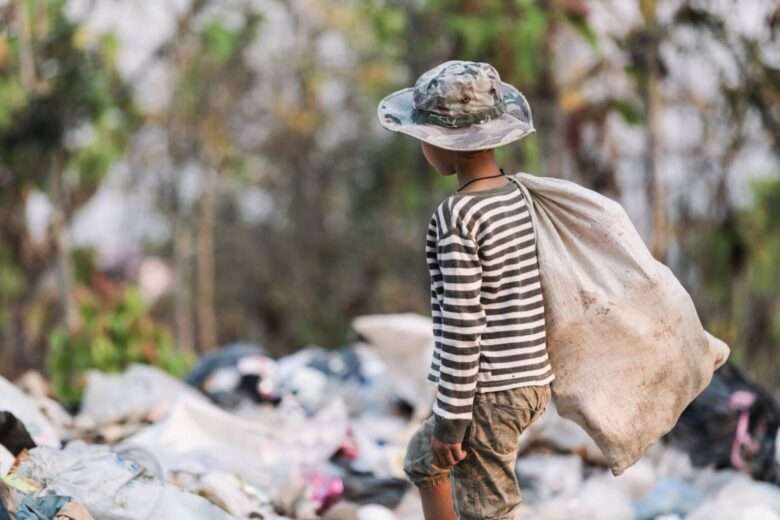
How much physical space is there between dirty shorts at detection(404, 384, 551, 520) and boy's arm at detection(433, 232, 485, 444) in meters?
0.09

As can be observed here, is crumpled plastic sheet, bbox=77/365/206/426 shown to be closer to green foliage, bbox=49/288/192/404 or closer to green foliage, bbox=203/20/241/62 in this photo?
green foliage, bbox=49/288/192/404

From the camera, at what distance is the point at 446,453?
2486mm

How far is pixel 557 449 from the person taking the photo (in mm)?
4246

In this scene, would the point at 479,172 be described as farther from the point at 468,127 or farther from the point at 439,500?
the point at 439,500

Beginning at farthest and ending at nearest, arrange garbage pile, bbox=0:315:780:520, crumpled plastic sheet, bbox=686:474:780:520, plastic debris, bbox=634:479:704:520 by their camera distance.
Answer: plastic debris, bbox=634:479:704:520
crumpled plastic sheet, bbox=686:474:780:520
garbage pile, bbox=0:315:780:520

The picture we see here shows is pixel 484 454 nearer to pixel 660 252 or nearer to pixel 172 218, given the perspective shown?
pixel 660 252

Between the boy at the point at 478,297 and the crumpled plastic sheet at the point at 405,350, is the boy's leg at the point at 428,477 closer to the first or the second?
the boy at the point at 478,297

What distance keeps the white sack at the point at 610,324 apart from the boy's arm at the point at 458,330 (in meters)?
0.29

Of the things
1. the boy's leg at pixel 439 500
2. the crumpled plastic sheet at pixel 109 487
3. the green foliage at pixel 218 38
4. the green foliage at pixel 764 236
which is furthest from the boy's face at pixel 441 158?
the green foliage at pixel 218 38

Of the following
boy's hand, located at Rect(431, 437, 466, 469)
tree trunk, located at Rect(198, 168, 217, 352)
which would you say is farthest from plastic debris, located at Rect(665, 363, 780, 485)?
tree trunk, located at Rect(198, 168, 217, 352)

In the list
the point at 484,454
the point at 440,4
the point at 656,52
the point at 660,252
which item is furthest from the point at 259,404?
the point at 440,4

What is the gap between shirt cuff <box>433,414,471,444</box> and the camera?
8.00 ft

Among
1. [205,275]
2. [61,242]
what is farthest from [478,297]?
[205,275]

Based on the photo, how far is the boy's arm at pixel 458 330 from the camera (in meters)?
2.40
